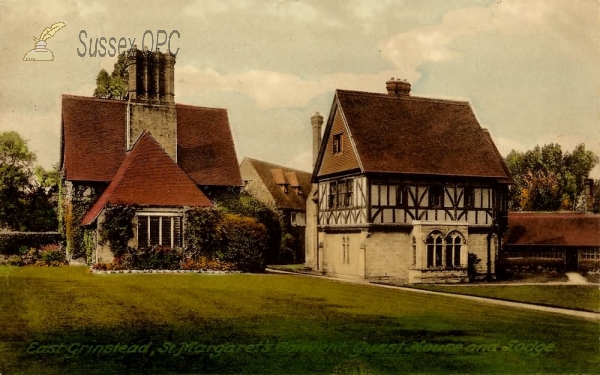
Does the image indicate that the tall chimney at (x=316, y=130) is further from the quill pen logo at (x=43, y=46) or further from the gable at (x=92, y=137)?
the quill pen logo at (x=43, y=46)

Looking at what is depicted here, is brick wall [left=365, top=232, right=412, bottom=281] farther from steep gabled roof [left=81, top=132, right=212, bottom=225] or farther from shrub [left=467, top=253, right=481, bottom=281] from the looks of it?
steep gabled roof [left=81, top=132, right=212, bottom=225]

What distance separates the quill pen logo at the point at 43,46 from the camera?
1697 centimetres

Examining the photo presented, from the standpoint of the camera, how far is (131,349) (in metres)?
13.8

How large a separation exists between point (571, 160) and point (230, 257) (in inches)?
1119

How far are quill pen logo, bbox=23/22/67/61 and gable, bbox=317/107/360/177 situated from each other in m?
16.4

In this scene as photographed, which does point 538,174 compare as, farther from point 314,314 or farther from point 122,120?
point 314,314

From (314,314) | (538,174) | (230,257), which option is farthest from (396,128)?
(538,174)

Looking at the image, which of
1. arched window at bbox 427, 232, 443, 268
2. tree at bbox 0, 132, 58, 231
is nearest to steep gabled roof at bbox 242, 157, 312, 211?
tree at bbox 0, 132, 58, 231

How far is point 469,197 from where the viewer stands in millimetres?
32406

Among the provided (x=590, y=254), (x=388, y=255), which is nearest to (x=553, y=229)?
(x=590, y=254)

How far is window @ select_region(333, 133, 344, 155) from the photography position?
32.5m

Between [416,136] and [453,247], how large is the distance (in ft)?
18.1

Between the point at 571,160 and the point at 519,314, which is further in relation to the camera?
the point at 571,160

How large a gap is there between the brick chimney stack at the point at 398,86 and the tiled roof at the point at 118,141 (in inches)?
362
